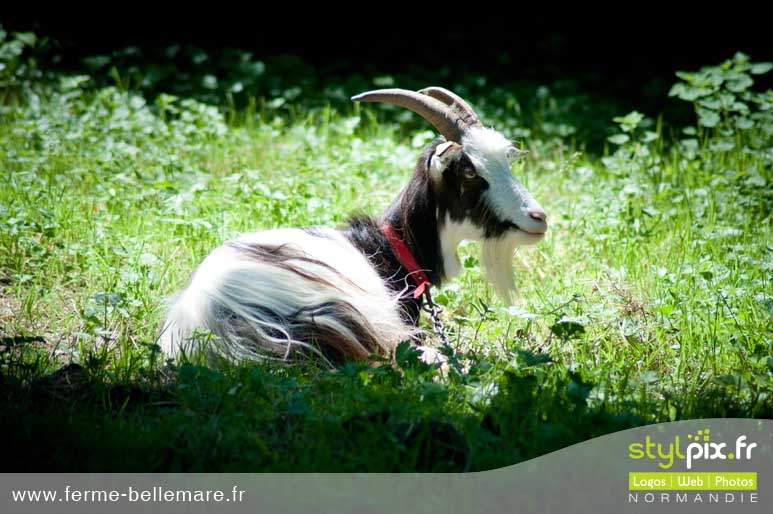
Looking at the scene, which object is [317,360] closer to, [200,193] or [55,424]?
[55,424]

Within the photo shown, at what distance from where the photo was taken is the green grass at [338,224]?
9.71 feet

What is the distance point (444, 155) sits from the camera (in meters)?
4.13

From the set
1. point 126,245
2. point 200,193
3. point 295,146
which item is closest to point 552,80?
point 295,146

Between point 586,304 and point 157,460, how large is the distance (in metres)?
2.47

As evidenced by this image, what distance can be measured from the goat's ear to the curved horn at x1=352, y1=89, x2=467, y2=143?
0.07 m

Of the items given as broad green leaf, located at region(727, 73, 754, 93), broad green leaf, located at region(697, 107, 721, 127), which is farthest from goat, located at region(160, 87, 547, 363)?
broad green leaf, located at region(727, 73, 754, 93)

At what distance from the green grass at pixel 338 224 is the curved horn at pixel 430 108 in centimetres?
78

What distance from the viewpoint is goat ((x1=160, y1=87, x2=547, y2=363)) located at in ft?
12.3

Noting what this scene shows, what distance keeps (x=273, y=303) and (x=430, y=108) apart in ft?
4.06

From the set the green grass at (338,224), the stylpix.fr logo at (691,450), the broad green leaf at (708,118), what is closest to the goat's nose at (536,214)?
the green grass at (338,224)

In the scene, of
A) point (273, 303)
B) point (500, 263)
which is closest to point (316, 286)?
point (273, 303)

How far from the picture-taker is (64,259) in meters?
4.70

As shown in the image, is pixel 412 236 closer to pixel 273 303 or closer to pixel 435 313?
pixel 435 313

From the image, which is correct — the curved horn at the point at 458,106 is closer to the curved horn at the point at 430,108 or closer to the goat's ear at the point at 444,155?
the curved horn at the point at 430,108
